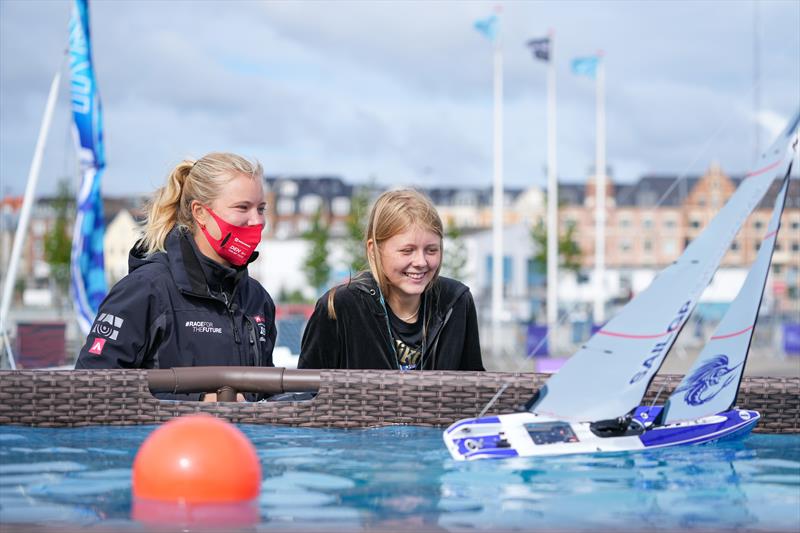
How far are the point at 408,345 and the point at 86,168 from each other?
840 cm

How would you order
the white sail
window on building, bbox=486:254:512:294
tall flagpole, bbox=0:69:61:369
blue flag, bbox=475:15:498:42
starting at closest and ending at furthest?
the white sail → tall flagpole, bbox=0:69:61:369 → blue flag, bbox=475:15:498:42 → window on building, bbox=486:254:512:294

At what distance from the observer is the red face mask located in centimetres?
517

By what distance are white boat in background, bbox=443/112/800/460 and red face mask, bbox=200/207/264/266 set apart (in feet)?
5.38

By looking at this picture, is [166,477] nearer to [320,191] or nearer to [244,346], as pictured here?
[244,346]

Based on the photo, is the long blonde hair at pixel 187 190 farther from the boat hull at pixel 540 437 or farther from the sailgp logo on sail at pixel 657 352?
the sailgp logo on sail at pixel 657 352

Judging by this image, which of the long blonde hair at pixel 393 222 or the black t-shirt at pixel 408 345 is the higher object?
the long blonde hair at pixel 393 222

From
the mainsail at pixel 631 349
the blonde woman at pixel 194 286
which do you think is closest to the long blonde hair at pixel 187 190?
the blonde woman at pixel 194 286

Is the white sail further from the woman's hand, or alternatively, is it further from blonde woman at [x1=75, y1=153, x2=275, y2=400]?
blonde woman at [x1=75, y1=153, x2=275, y2=400]

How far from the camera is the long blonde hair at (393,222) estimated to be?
5344mm

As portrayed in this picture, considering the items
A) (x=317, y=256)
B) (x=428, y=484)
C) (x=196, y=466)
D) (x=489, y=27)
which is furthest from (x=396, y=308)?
(x=317, y=256)

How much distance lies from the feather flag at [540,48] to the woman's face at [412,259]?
108ft

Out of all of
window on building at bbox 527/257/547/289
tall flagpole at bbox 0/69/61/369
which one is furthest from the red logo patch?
window on building at bbox 527/257/547/289

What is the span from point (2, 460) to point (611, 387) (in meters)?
2.24

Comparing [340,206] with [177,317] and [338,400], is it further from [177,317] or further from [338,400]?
[338,400]
